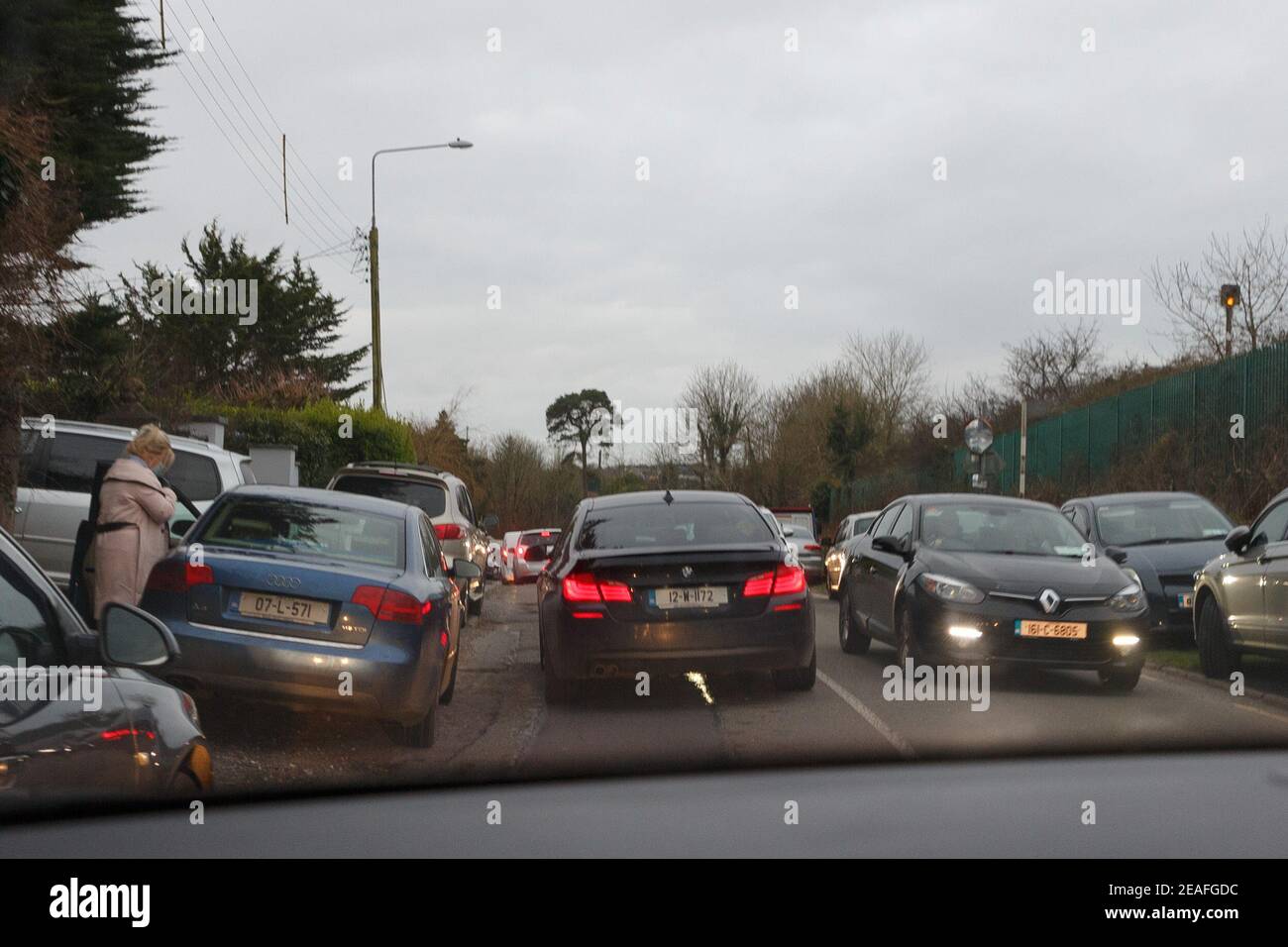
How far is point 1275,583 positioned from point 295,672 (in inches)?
271

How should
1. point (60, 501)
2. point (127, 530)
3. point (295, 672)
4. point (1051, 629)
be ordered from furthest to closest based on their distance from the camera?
point (60, 501), point (1051, 629), point (127, 530), point (295, 672)

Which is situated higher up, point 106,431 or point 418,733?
point 106,431

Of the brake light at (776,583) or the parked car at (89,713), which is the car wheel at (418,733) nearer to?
the brake light at (776,583)

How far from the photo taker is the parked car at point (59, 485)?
12344 millimetres

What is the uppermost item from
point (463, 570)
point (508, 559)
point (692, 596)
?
point (463, 570)

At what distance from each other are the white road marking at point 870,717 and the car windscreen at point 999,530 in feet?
5.12

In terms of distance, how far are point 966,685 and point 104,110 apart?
694 inches

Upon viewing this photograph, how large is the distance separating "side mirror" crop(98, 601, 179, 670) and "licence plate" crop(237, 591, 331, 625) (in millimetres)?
3597

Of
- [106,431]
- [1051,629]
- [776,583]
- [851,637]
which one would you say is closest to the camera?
[776,583]

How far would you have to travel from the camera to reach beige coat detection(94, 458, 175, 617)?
8828 mm

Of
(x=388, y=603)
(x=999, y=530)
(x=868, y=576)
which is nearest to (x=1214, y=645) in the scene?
(x=999, y=530)

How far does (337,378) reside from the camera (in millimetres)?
54812

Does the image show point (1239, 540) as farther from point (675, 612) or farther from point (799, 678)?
point (675, 612)

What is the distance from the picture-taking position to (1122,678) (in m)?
10.1
